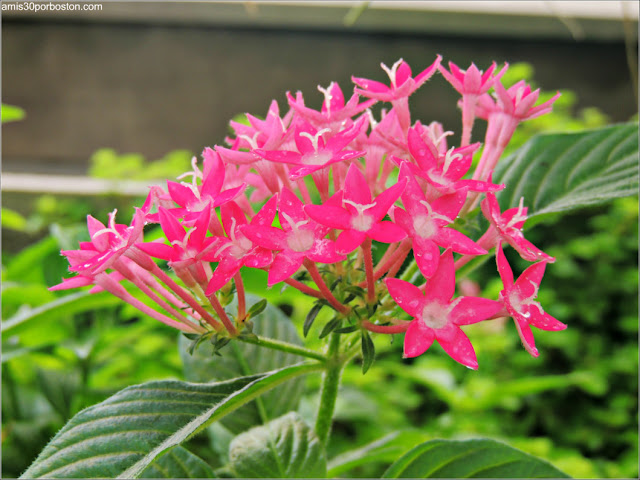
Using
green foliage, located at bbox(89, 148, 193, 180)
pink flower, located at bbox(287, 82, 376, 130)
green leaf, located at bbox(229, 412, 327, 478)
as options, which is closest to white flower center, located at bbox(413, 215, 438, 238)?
pink flower, located at bbox(287, 82, 376, 130)

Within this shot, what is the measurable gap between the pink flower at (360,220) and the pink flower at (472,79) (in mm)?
175

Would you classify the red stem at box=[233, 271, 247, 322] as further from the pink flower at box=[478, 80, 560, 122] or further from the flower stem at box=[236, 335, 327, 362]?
the pink flower at box=[478, 80, 560, 122]

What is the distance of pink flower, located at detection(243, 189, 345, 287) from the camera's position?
344 mm

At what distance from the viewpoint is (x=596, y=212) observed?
1820 mm

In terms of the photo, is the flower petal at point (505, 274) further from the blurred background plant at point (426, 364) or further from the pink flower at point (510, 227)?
the blurred background plant at point (426, 364)

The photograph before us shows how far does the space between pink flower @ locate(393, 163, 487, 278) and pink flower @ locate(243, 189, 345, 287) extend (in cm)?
5

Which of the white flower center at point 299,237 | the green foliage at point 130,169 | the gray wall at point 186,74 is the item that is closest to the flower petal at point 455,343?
the white flower center at point 299,237

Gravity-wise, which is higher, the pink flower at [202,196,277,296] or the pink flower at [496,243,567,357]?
the pink flower at [202,196,277,296]

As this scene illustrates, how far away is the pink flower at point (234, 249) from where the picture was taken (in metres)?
0.36

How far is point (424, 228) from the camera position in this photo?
352 millimetres

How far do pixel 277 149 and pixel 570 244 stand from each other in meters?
1.54

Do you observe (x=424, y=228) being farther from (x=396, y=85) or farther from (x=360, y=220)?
(x=396, y=85)

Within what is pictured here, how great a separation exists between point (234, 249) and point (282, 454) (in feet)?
0.73

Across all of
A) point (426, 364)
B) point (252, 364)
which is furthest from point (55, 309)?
point (426, 364)
